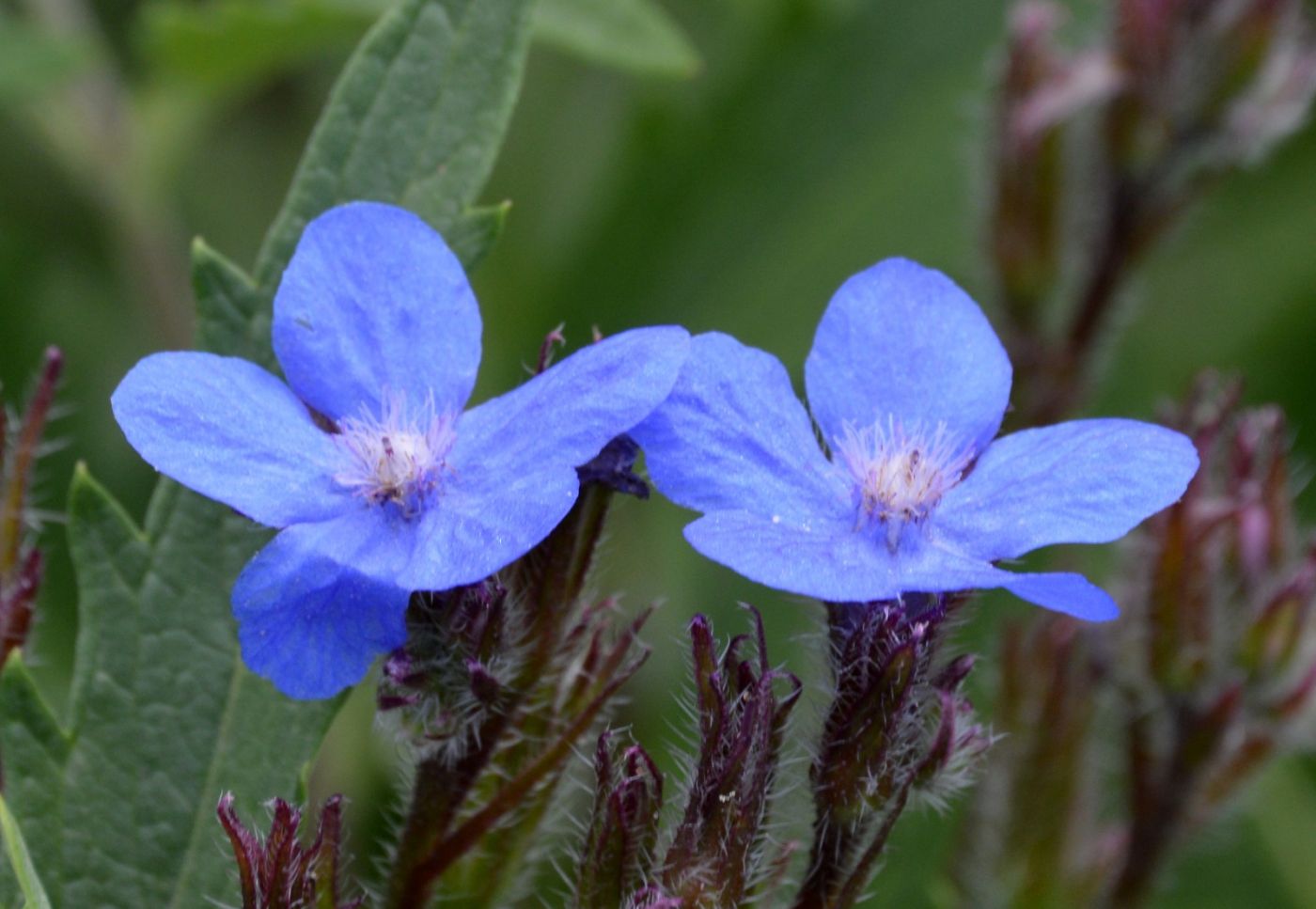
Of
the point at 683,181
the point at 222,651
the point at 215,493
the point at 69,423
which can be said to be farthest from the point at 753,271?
the point at 215,493

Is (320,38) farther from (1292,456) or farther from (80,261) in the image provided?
(1292,456)

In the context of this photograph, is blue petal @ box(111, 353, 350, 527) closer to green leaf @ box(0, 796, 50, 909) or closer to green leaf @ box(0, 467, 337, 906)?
green leaf @ box(0, 467, 337, 906)

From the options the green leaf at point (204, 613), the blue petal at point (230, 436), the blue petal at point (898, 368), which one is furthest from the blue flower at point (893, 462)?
the green leaf at point (204, 613)

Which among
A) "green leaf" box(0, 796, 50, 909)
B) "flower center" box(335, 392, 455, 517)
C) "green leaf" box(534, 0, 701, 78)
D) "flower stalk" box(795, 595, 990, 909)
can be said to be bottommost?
"green leaf" box(0, 796, 50, 909)

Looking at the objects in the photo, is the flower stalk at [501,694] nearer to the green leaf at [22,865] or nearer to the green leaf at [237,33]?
the green leaf at [22,865]

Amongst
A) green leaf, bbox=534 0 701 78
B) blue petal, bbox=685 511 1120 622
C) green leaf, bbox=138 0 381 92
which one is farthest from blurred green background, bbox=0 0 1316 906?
blue petal, bbox=685 511 1120 622

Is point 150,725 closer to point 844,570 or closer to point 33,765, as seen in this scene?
point 33,765
